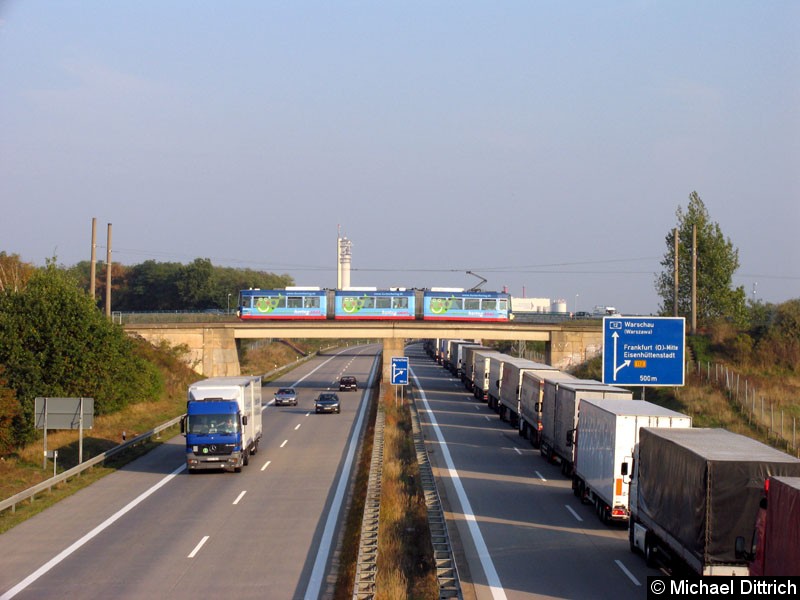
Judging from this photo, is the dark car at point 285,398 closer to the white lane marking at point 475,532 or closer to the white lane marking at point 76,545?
the white lane marking at point 475,532

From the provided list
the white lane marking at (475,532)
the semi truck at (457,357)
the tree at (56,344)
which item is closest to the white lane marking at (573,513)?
the white lane marking at (475,532)

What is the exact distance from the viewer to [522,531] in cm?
2156

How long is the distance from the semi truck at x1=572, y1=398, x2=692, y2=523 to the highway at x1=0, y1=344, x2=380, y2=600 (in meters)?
6.71

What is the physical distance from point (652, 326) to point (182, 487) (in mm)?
15544

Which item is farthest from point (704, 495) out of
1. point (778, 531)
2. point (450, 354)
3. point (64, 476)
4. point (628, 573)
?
point (450, 354)

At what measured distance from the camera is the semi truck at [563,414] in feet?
97.0

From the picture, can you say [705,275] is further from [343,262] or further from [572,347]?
[343,262]

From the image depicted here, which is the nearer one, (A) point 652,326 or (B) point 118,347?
(A) point 652,326

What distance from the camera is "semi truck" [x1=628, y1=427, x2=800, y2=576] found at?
1387 centimetres

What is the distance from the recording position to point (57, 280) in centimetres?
4428

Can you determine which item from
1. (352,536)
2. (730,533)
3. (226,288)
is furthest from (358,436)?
(226,288)

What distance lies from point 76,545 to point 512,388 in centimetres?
2937

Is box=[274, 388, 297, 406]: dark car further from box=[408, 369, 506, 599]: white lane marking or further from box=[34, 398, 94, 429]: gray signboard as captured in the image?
box=[34, 398, 94, 429]: gray signboard

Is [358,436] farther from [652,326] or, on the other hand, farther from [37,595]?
[37,595]
